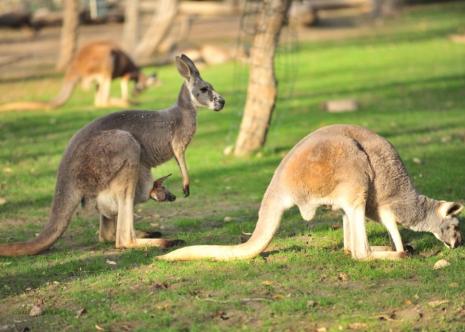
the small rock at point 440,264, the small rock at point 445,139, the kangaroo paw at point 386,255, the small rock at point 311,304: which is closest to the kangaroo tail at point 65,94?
the small rock at point 445,139

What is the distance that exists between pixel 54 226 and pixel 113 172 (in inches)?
22.9

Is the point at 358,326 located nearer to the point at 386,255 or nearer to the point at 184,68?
the point at 386,255

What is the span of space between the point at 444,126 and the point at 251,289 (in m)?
7.33

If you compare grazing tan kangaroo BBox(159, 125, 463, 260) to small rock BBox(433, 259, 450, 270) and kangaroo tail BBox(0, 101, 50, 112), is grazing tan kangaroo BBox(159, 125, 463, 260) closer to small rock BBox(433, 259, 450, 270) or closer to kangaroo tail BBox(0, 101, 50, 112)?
small rock BBox(433, 259, 450, 270)

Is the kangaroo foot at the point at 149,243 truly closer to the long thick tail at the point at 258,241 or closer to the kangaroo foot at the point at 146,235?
the kangaroo foot at the point at 146,235

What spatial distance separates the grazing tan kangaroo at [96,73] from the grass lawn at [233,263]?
24 centimetres

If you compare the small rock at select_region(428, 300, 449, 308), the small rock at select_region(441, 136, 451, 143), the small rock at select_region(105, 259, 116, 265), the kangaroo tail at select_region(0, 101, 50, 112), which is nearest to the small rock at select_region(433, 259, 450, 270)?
the small rock at select_region(428, 300, 449, 308)

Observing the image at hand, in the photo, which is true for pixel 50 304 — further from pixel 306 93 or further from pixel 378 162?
pixel 306 93

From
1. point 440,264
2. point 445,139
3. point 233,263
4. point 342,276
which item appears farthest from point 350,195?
point 445,139

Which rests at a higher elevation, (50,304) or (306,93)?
(50,304)

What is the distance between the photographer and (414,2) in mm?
37688

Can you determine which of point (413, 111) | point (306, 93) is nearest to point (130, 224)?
point (413, 111)

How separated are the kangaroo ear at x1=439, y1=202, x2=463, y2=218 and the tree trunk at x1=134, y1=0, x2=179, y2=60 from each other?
1471 centimetres

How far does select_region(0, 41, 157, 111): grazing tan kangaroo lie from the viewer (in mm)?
15070
